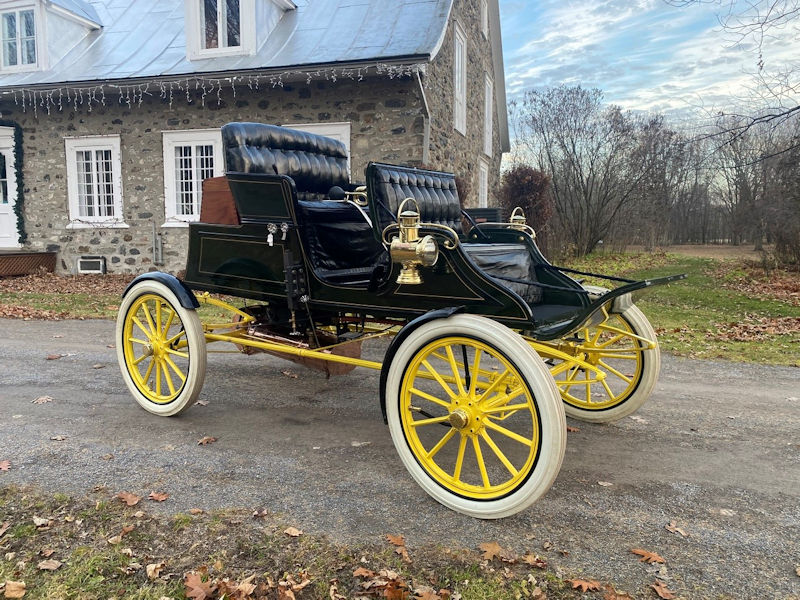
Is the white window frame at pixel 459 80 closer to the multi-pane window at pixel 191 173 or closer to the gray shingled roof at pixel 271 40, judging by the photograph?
the gray shingled roof at pixel 271 40

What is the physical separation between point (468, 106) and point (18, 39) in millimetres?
10413

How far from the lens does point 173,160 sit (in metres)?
12.3

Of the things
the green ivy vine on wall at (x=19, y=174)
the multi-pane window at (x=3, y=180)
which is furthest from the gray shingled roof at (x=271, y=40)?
the multi-pane window at (x=3, y=180)

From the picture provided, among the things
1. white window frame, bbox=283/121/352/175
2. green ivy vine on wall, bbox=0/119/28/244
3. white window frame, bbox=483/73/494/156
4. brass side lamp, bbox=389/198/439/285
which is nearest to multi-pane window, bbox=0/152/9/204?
green ivy vine on wall, bbox=0/119/28/244

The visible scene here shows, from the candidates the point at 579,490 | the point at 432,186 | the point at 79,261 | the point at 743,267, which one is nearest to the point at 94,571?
the point at 579,490

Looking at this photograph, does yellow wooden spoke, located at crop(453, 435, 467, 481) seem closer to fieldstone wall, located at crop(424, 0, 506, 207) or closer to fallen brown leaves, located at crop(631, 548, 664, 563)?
fallen brown leaves, located at crop(631, 548, 664, 563)

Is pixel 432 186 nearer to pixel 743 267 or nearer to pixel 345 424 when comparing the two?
pixel 345 424

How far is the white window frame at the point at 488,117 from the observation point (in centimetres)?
1667

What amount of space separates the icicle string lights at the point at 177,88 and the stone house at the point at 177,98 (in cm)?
3

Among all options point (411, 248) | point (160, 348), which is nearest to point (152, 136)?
point (160, 348)

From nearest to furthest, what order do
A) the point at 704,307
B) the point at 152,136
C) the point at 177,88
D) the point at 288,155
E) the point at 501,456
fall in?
1. the point at 501,456
2. the point at 288,155
3. the point at 704,307
4. the point at 177,88
5. the point at 152,136

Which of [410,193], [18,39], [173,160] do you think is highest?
[18,39]

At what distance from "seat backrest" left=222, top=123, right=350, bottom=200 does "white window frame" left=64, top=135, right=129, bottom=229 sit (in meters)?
9.30

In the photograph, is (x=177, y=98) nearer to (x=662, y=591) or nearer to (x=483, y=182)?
(x=483, y=182)
